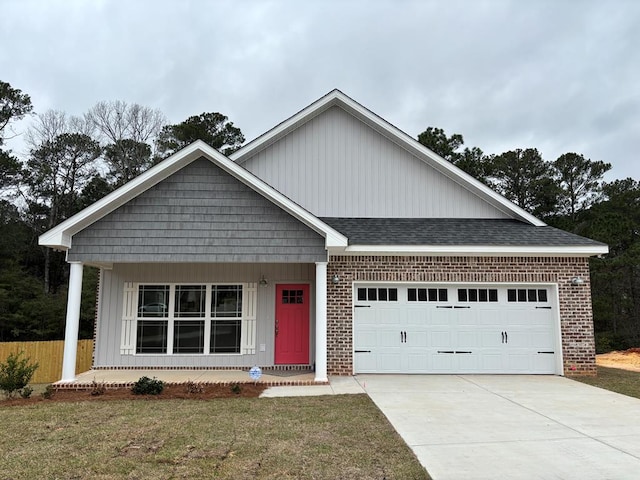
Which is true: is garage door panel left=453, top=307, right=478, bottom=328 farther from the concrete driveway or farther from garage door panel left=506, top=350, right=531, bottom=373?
the concrete driveway

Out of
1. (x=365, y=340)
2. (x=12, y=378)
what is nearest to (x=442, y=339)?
(x=365, y=340)

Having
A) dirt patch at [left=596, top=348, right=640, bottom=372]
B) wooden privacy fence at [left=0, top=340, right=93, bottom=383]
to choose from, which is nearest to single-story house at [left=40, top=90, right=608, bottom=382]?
wooden privacy fence at [left=0, top=340, right=93, bottom=383]

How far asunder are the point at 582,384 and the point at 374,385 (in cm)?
443

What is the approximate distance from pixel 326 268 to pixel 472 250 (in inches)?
132

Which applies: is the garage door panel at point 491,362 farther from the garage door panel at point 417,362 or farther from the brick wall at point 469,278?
the brick wall at point 469,278

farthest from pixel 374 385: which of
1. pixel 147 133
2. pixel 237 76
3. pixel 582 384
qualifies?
pixel 147 133

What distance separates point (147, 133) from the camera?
3052 centimetres

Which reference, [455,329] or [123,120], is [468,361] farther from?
[123,120]

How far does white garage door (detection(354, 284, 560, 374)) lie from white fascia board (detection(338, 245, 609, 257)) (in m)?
0.88

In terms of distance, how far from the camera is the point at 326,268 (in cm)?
1016

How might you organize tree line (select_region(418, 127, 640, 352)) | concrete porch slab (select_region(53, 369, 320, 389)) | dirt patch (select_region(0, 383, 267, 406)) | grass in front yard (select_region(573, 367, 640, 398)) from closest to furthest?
dirt patch (select_region(0, 383, 267, 406)), grass in front yard (select_region(573, 367, 640, 398)), concrete porch slab (select_region(53, 369, 320, 389)), tree line (select_region(418, 127, 640, 352))

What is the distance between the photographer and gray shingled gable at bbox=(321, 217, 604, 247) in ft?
34.3

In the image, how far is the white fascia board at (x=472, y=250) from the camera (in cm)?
1030

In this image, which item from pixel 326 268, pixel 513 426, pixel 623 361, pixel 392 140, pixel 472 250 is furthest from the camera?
pixel 623 361
